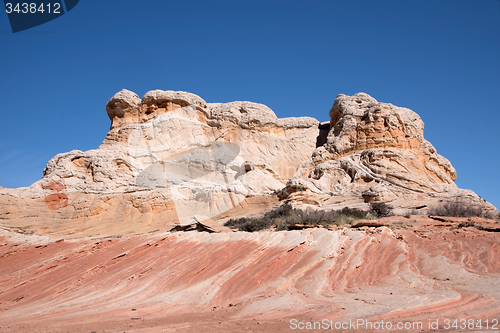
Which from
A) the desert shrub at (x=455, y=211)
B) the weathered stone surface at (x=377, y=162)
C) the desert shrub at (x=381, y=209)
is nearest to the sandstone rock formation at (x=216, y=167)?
the weathered stone surface at (x=377, y=162)

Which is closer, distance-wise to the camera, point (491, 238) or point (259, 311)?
point (259, 311)

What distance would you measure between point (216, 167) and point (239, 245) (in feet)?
61.0

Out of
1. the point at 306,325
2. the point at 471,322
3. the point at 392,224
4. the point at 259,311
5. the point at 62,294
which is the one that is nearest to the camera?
the point at 471,322

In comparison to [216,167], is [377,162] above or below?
below

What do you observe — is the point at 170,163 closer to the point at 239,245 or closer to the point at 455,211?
the point at 455,211

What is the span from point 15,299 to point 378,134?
20683mm

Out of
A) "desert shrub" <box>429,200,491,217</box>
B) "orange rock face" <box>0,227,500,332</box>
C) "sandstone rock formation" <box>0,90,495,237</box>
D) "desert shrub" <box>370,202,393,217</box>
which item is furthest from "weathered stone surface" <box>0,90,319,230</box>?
"desert shrub" <box>429,200,491,217</box>

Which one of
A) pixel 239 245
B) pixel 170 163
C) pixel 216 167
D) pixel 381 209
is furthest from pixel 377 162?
pixel 239 245

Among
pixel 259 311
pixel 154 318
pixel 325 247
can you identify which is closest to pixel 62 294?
pixel 154 318

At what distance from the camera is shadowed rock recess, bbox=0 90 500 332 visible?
520cm

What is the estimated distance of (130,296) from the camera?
674 cm

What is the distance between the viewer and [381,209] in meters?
14.6

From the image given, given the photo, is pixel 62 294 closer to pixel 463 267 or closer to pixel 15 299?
pixel 15 299

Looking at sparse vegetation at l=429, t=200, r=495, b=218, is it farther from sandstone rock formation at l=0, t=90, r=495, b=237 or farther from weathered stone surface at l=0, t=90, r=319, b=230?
weathered stone surface at l=0, t=90, r=319, b=230
